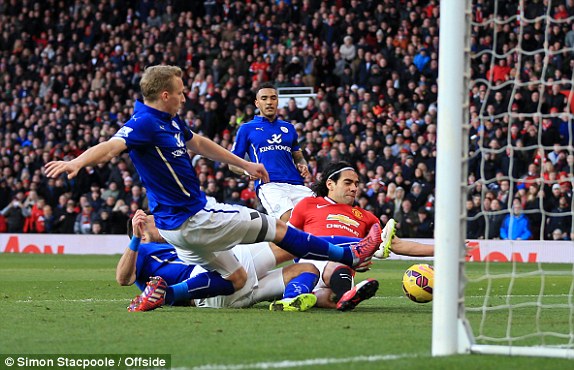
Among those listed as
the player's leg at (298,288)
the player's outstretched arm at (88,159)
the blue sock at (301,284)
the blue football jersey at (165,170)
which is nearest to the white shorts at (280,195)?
the player's leg at (298,288)

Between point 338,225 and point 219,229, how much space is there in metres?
1.73

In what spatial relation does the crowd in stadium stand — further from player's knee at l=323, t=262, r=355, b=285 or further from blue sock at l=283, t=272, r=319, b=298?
blue sock at l=283, t=272, r=319, b=298

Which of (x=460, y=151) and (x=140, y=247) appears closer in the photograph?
(x=460, y=151)

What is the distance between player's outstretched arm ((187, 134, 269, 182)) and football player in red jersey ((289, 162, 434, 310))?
1.11 m

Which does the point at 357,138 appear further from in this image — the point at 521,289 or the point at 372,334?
the point at 372,334

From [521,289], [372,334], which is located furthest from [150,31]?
[372,334]

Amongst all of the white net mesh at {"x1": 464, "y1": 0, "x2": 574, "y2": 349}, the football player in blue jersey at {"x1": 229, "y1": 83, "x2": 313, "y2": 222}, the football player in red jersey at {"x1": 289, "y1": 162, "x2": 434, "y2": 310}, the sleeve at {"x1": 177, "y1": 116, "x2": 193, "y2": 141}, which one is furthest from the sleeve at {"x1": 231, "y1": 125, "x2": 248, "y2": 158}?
the sleeve at {"x1": 177, "y1": 116, "x2": 193, "y2": 141}

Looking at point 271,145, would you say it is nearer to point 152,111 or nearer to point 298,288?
point 298,288

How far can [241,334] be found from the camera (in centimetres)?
637

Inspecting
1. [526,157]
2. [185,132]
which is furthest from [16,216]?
[185,132]

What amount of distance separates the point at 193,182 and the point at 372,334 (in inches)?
79.7

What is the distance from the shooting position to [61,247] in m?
24.0

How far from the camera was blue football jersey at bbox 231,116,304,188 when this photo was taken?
1214 centimetres

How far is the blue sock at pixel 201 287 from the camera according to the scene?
8203 mm
